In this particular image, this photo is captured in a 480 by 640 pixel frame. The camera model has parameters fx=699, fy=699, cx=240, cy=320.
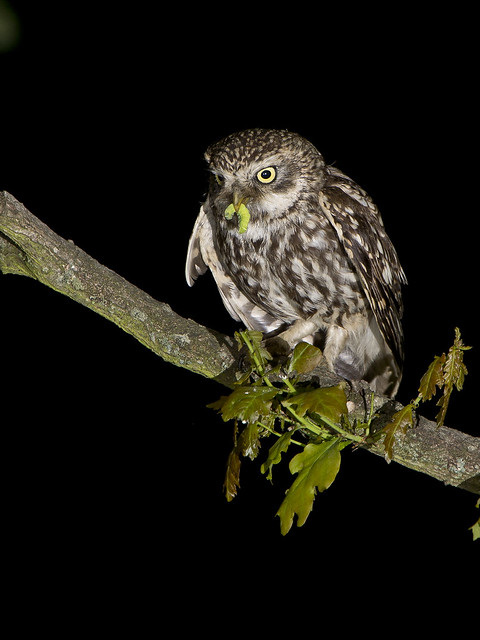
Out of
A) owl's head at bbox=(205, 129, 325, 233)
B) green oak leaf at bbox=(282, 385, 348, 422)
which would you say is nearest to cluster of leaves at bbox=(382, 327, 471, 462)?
green oak leaf at bbox=(282, 385, 348, 422)

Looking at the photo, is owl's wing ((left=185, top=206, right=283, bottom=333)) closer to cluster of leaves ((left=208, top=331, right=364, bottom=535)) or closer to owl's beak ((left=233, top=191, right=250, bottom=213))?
owl's beak ((left=233, top=191, right=250, bottom=213))

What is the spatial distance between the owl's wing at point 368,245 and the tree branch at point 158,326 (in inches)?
15.2

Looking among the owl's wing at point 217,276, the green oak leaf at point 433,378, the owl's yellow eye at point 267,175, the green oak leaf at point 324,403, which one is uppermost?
the owl's yellow eye at point 267,175

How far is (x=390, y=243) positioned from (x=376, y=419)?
2.74ft

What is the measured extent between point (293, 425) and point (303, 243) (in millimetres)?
786

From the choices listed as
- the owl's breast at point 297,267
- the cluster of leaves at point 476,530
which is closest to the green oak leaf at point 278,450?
the cluster of leaves at point 476,530

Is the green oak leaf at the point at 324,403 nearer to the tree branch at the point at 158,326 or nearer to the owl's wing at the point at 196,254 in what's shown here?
the tree branch at the point at 158,326

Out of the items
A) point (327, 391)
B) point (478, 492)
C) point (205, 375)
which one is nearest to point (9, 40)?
point (327, 391)

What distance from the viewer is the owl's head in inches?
91.4

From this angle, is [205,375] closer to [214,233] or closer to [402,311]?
[214,233]

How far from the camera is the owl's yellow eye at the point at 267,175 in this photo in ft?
7.69

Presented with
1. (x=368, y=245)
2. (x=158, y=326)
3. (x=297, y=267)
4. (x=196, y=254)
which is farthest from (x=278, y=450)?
(x=196, y=254)

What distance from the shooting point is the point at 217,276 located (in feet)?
9.03

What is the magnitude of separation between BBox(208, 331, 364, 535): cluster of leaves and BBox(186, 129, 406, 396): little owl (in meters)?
0.60
